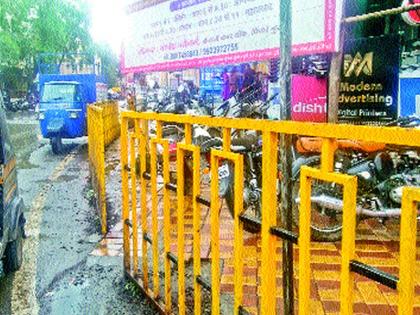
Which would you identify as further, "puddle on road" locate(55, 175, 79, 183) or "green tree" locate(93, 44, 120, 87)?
"green tree" locate(93, 44, 120, 87)

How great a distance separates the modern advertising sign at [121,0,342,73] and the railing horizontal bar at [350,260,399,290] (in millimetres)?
1150

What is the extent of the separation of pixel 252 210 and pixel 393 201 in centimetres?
137

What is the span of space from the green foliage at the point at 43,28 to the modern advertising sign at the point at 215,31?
23.3 m

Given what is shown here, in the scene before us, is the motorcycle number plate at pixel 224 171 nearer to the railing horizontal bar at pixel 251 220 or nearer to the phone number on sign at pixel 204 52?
the phone number on sign at pixel 204 52

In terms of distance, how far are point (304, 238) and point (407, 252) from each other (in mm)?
538

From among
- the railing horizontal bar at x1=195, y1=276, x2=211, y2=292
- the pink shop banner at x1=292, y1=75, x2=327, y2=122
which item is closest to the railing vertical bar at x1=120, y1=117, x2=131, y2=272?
the railing horizontal bar at x1=195, y1=276, x2=211, y2=292

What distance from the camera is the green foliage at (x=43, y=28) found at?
25.4 meters

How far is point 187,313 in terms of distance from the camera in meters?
3.70

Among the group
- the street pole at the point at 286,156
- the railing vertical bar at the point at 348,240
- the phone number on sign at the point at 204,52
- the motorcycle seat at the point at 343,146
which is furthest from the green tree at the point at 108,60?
the railing vertical bar at the point at 348,240

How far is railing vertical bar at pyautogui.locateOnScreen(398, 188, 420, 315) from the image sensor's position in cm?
163

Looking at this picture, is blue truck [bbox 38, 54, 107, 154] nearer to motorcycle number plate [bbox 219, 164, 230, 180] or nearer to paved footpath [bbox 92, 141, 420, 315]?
paved footpath [bbox 92, 141, 420, 315]

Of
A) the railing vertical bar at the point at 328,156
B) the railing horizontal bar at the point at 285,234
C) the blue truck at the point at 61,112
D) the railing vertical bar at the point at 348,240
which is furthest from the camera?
the blue truck at the point at 61,112

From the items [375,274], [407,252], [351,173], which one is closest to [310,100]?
[351,173]

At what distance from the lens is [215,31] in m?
3.14
